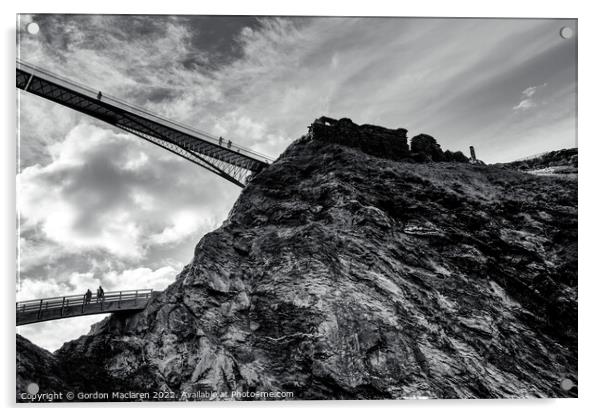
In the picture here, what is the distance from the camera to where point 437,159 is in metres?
21.0

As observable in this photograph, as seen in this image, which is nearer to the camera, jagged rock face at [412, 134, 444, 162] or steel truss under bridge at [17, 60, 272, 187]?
Result: steel truss under bridge at [17, 60, 272, 187]

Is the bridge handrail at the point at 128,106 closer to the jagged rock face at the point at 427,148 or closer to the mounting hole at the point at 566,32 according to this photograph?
the jagged rock face at the point at 427,148

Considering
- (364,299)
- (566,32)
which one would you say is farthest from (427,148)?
(364,299)

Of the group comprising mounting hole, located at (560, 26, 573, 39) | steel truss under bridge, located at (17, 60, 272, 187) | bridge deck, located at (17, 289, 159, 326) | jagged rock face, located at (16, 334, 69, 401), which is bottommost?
jagged rock face, located at (16, 334, 69, 401)

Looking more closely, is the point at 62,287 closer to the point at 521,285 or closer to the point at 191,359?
the point at 191,359

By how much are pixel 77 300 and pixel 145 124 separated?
5971 mm

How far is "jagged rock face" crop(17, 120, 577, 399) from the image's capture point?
11.2 metres

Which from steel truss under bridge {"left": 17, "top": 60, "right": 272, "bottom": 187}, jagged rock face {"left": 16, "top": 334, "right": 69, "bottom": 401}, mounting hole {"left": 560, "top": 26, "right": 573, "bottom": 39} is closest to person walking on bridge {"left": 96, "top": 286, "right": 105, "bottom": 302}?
jagged rock face {"left": 16, "top": 334, "right": 69, "bottom": 401}

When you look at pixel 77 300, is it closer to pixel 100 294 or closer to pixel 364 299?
pixel 100 294

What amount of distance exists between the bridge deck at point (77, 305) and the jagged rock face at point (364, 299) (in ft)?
2.21

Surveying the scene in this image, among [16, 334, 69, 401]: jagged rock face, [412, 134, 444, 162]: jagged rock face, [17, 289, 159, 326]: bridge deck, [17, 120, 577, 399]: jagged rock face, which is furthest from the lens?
[412, 134, 444, 162]: jagged rock face

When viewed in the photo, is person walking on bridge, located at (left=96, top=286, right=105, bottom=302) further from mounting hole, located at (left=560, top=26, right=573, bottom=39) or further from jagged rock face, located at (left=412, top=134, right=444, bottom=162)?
mounting hole, located at (left=560, top=26, right=573, bottom=39)

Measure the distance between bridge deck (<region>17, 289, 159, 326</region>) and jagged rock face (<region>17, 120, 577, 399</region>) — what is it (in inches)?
26.5

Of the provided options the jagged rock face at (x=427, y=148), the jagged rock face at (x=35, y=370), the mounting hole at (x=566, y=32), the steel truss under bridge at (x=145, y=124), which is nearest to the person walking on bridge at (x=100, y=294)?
the jagged rock face at (x=35, y=370)
